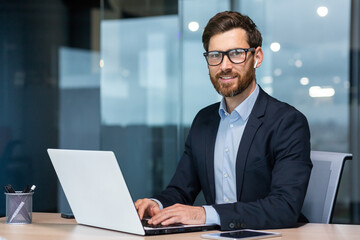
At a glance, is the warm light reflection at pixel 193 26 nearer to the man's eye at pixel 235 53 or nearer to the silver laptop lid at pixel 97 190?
the man's eye at pixel 235 53

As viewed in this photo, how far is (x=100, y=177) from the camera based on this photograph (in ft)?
6.25

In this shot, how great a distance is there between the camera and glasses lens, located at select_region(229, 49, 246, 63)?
7.91 feet

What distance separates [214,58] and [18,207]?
0.97 metres

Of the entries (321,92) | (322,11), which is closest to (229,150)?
(321,92)

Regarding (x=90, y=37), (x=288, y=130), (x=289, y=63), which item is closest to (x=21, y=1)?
(x=90, y=37)

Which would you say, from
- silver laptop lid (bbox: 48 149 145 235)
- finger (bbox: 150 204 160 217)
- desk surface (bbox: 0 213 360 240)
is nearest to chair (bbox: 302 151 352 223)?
desk surface (bbox: 0 213 360 240)

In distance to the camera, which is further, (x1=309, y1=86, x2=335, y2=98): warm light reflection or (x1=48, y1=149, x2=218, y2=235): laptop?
(x1=309, y1=86, x2=335, y2=98): warm light reflection

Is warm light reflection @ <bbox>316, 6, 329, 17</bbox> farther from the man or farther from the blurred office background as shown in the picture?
the man

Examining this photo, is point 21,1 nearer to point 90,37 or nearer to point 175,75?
point 90,37

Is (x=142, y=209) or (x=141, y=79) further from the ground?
(x=141, y=79)

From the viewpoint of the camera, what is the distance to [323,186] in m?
2.47

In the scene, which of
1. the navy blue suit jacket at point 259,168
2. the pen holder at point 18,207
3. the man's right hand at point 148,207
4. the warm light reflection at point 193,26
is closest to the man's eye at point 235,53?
the navy blue suit jacket at point 259,168

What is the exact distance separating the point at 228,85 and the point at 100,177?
0.77 metres

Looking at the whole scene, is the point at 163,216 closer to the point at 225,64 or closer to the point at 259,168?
the point at 259,168
